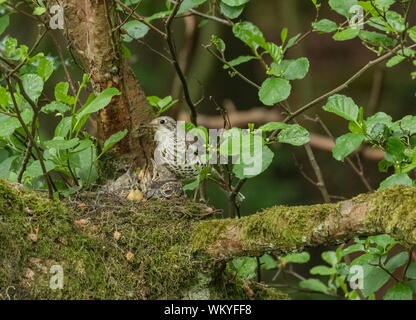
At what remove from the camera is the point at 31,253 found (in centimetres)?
254

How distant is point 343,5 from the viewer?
2.84 meters

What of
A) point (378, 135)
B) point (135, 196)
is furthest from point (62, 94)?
point (378, 135)

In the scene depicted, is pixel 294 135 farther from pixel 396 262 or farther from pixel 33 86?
pixel 33 86

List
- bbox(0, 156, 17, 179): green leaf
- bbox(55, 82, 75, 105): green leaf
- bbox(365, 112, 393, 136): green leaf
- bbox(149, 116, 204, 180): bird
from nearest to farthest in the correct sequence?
bbox(365, 112, 393, 136): green leaf → bbox(55, 82, 75, 105): green leaf → bbox(0, 156, 17, 179): green leaf → bbox(149, 116, 204, 180): bird

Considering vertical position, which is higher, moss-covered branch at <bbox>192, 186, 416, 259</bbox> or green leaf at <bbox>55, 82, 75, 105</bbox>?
green leaf at <bbox>55, 82, 75, 105</bbox>

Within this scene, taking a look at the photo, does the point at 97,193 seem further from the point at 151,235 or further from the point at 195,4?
the point at 195,4

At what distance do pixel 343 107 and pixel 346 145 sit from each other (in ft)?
0.61

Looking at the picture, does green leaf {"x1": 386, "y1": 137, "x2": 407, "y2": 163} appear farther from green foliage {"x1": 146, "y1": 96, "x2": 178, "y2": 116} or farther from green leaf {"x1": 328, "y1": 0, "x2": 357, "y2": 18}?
green foliage {"x1": 146, "y1": 96, "x2": 178, "y2": 116}

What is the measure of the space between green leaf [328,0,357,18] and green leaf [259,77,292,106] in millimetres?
411

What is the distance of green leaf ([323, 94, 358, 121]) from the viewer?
257 centimetres

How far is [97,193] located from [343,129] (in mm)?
4954

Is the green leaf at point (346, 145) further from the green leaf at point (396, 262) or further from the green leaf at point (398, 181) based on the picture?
the green leaf at point (396, 262)

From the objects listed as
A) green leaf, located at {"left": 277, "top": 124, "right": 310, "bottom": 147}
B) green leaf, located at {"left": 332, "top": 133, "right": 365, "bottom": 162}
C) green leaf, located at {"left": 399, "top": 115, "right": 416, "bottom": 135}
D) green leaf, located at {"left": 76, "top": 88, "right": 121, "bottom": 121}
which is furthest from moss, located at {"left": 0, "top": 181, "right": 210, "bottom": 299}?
green leaf, located at {"left": 399, "top": 115, "right": 416, "bottom": 135}
